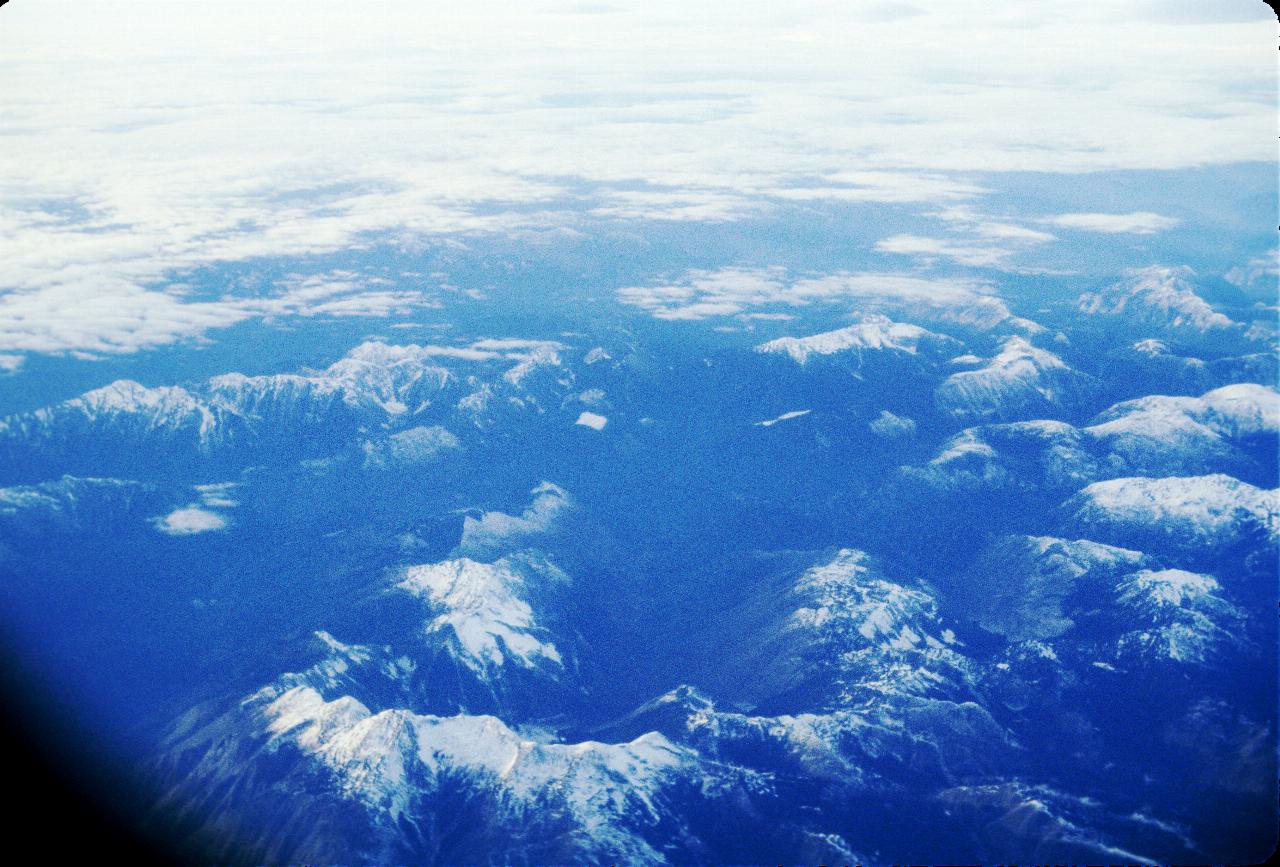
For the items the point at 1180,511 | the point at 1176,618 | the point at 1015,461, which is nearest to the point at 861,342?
the point at 1015,461

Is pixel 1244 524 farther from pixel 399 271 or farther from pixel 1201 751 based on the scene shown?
pixel 399 271

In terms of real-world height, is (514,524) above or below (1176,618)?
below

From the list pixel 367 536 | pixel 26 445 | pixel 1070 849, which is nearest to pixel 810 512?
pixel 367 536

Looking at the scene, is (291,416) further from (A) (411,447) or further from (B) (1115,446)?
(B) (1115,446)

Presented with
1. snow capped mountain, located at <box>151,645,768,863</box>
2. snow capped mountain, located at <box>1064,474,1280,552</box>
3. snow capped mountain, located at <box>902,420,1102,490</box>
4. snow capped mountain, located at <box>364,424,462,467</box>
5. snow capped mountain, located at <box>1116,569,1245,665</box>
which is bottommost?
snow capped mountain, located at <box>364,424,462,467</box>

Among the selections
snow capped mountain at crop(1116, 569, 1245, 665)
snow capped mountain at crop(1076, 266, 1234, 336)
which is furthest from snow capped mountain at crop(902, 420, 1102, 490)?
snow capped mountain at crop(1076, 266, 1234, 336)

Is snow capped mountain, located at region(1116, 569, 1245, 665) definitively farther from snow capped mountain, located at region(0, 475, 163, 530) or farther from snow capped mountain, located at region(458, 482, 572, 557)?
snow capped mountain, located at region(0, 475, 163, 530)

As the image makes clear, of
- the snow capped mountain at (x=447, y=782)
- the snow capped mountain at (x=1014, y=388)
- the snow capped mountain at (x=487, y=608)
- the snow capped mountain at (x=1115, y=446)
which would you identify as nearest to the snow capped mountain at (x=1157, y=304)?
the snow capped mountain at (x=1014, y=388)
